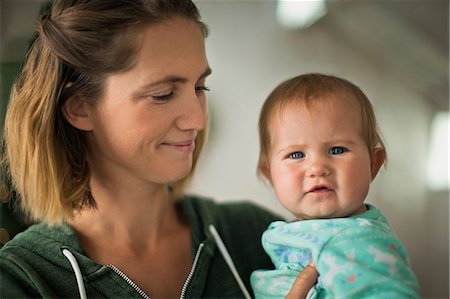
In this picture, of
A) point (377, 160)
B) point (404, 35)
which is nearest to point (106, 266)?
point (377, 160)

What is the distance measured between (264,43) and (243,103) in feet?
0.47

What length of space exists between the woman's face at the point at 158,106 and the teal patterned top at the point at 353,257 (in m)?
0.27

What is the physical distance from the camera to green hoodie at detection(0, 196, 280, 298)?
1074 millimetres

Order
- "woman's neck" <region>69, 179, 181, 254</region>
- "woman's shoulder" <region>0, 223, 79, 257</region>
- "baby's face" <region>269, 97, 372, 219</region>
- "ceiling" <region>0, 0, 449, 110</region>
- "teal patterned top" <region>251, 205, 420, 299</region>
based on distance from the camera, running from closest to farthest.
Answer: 1. "teal patterned top" <region>251, 205, 420, 299</region>
2. "baby's face" <region>269, 97, 372, 219</region>
3. "woman's shoulder" <region>0, 223, 79, 257</region>
4. "woman's neck" <region>69, 179, 181, 254</region>
5. "ceiling" <region>0, 0, 449, 110</region>

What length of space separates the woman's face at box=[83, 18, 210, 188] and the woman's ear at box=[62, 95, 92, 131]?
1 centimetres

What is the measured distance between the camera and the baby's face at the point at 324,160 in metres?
1.01

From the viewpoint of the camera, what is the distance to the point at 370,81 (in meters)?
1.30

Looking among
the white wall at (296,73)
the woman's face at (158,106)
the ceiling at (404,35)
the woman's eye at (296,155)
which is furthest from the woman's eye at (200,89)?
the ceiling at (404,35)

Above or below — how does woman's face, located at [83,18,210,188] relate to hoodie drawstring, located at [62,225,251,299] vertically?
above

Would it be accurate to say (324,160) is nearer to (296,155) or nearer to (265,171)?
(296,155)

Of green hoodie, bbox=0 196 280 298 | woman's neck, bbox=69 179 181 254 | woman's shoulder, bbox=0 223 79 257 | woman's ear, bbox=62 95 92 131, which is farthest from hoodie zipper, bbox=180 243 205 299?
woman's ear, bbox=62 95 92 131

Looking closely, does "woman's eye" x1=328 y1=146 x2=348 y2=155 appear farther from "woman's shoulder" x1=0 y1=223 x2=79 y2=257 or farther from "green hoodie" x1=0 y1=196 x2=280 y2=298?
"woman's shoulder" x1=0 y1=223 x2=79 y2=257

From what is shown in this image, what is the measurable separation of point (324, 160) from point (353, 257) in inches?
7.0

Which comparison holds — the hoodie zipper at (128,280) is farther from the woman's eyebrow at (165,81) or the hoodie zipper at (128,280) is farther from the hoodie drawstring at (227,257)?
the woman's eyebrow at (165,81)
